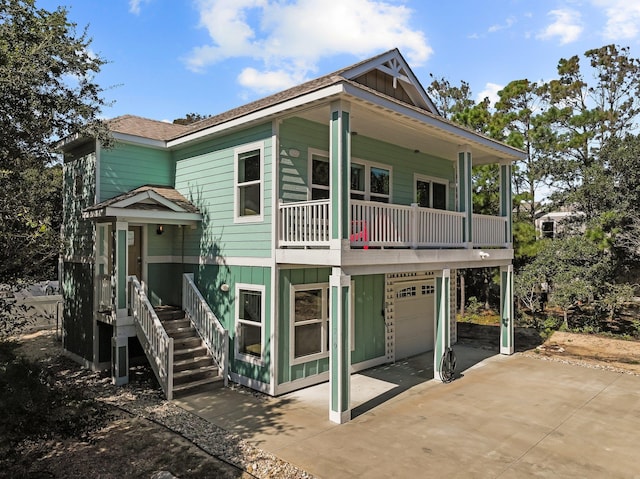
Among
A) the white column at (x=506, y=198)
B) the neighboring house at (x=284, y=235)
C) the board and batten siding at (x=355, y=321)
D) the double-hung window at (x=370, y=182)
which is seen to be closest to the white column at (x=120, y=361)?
the neighboring house at (x=284, y=235)

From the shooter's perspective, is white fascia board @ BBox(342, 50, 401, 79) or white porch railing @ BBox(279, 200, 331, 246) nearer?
white porch railing @ BBox(279, 200, 331, 246)

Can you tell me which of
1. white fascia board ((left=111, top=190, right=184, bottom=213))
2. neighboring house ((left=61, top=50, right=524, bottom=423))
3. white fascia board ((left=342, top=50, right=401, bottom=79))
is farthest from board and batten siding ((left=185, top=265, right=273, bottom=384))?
white fascia board ((left=342, top=50, right=401, bottom=79))

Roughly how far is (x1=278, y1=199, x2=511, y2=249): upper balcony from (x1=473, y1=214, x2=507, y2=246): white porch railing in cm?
99

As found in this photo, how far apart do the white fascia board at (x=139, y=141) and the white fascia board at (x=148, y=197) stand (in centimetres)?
195

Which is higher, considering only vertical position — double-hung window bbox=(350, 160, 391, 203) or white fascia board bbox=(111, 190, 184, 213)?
double-hung window bbox=(350, 160, 391, 203)

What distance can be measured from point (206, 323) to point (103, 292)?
9.23 feet

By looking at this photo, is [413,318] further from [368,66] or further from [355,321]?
[368,66]

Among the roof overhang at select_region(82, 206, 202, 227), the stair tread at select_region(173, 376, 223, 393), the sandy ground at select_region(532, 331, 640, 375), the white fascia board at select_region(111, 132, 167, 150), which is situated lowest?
the sandy ground at select_region(532, 331, 640, 375)

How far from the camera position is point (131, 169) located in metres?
10.5

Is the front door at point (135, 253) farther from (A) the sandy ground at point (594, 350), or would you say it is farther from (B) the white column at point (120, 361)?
(A) the sandy ground at point (594, 350)

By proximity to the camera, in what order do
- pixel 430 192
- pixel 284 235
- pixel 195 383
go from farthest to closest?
pixel 430 192 < pixel 195 383 < pixel 284 235

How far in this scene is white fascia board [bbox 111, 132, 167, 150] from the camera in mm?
10221

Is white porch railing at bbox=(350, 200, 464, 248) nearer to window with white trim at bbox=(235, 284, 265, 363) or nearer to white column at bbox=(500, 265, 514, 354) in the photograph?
window with white trim at bbox=(235, 284, 265, 363)

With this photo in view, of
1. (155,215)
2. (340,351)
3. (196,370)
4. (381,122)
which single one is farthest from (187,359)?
(381,122)
